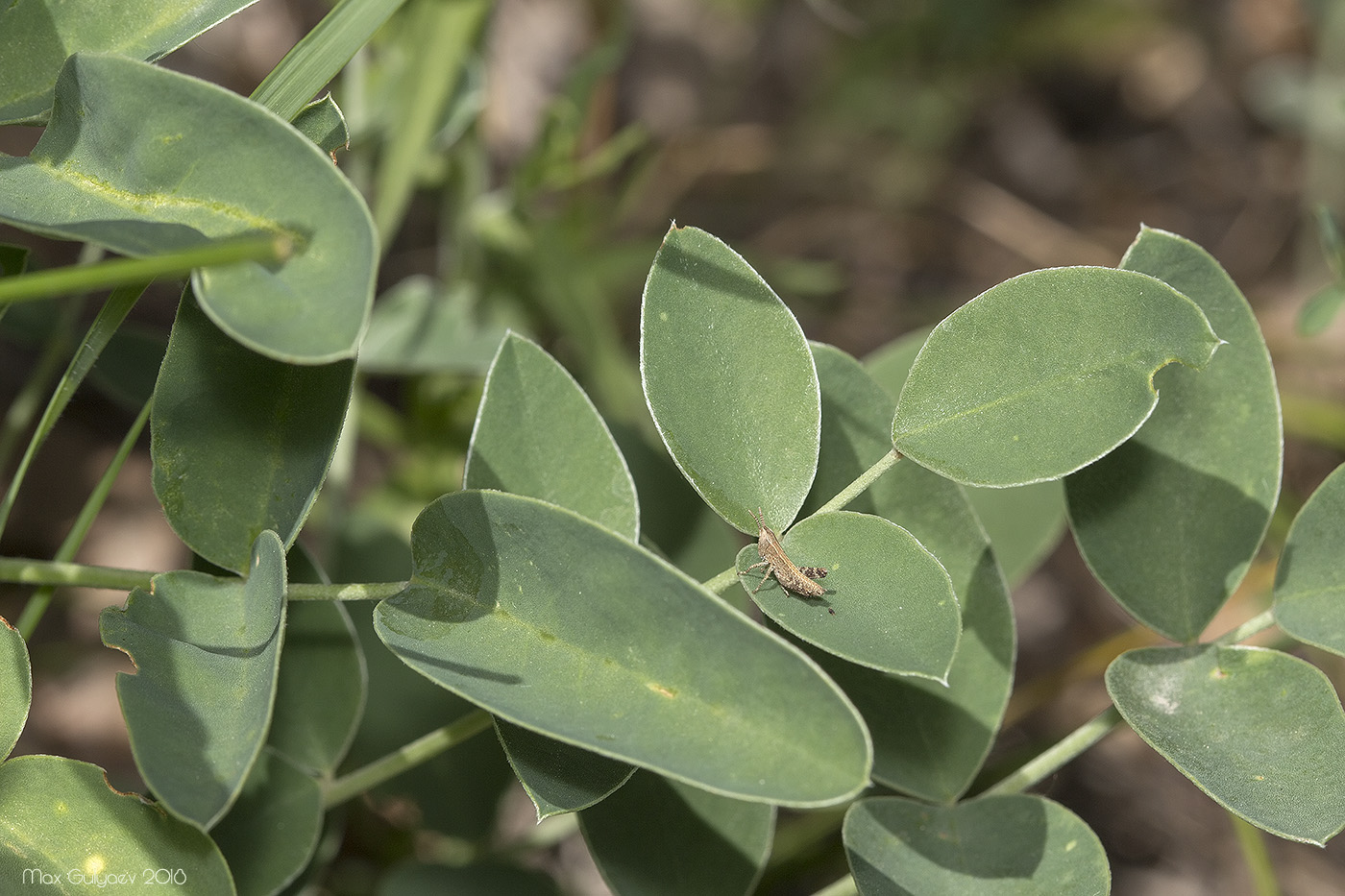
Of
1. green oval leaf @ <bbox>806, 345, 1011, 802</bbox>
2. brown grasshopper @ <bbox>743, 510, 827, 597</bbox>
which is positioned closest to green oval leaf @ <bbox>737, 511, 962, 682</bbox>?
brown grasshopper @ <bbox>743, 510, 827, 597</bbox>

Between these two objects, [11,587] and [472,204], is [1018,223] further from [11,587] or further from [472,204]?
[11,587]

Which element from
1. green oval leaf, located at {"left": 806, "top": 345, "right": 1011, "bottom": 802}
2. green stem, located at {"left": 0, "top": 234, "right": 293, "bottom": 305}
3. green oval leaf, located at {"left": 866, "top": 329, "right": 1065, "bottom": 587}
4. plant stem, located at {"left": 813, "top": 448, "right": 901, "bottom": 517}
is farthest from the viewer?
green oval leaf, located at {"left": 866, "top": 329, "right": 1065, "bottom": 587}

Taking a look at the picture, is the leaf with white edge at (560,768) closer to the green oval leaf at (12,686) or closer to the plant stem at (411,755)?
the plant stem at (411,755)

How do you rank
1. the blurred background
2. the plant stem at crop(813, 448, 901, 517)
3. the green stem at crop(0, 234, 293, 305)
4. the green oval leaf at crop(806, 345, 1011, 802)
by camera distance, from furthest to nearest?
the blurred background
the green oval leaf at crop(806, 345, 1011, 802)
the plant stem at crop(813, 448, 901, 517)
the green stem at crop(0, 234, 293, 305)

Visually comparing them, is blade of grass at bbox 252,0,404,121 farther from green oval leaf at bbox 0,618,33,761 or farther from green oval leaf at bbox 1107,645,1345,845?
green oval leaf at bbox 1107,645,1345,845

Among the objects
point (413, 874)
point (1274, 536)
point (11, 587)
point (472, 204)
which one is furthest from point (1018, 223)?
point (11, 587)

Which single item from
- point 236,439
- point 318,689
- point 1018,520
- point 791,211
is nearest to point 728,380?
point 236,439

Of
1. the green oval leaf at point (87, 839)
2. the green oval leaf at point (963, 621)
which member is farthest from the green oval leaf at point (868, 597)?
the green oval leaf at point (87, 839)
